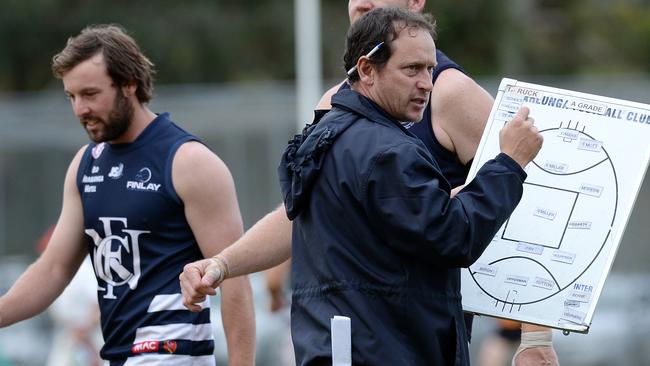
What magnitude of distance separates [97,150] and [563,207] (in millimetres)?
2241

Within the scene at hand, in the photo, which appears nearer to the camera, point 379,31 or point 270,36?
point 379,31

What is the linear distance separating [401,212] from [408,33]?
638mm

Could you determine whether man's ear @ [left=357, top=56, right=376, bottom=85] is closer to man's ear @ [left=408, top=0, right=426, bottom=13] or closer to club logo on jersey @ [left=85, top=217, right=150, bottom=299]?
man's ear @ [left=408, top=0, right=426, bottom=13]

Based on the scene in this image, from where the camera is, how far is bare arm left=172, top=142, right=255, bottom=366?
5.57 meters

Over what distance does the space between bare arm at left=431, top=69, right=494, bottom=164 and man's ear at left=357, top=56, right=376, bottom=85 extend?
518mm

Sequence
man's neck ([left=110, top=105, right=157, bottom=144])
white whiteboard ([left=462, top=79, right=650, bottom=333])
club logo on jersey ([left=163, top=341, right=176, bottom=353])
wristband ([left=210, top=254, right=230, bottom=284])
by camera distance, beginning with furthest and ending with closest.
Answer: man's neck ([left=110, top=105, right=157, bottom=144]), club logo on jersey ([left=163, top=341, right=176, bottom=353]), wristband ([left=210, top=254, right=230, bottom=284]), white whiteboard ([left=462, top=79, right=650, bottom=333])

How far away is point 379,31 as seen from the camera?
4398 mm

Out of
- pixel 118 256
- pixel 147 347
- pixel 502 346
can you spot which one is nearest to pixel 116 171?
pixel 118 256

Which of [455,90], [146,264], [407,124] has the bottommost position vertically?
[146,264]

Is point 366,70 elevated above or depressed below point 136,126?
above

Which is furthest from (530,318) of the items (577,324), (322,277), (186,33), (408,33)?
(186,33)

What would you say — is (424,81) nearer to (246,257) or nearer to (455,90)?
(455,90)

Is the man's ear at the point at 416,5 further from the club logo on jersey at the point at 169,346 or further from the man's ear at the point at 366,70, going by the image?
the club logo on jersey at the point at 169,346

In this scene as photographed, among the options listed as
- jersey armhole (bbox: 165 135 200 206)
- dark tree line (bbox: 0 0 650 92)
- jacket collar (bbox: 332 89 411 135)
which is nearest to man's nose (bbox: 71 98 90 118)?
jersey armhole (bbox: 165 135 200 206)
